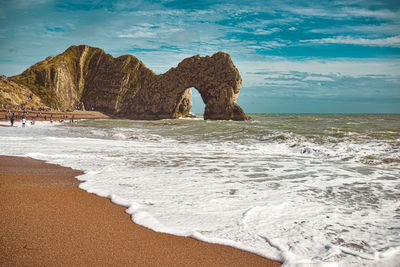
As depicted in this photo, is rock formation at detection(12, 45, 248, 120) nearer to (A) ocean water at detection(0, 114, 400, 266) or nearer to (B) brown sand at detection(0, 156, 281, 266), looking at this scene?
(A) ocean water at detection(0, 114, 400, 266)

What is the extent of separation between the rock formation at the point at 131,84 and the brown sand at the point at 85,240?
51.7m

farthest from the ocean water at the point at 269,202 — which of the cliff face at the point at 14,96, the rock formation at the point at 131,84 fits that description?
the cliff face at the point at 14,96

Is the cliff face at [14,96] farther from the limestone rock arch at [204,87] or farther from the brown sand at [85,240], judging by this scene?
the brown sand at [85,240]

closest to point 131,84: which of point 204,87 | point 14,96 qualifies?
point 14,96

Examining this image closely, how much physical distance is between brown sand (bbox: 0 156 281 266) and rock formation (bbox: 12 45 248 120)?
51.7m

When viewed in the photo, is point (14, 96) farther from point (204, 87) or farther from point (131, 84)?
point (204, 87)

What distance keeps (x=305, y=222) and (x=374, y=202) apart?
1.71 m

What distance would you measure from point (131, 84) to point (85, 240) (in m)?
97.6

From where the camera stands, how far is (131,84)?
3784 inches

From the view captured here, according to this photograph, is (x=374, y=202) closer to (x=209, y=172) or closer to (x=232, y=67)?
(x=209, y=172)

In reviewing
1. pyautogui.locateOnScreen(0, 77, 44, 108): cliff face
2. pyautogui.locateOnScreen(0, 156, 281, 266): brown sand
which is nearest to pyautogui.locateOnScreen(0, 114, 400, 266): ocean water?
pyautogui.locateOnScreen(0, 156, 281, 266): brown sand

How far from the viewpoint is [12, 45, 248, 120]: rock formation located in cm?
5828

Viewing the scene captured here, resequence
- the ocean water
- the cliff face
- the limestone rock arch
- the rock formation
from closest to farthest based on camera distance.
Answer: the ocean water
the limestone rock arch
the rock formation
the cliff face

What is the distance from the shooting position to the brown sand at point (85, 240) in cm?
240
